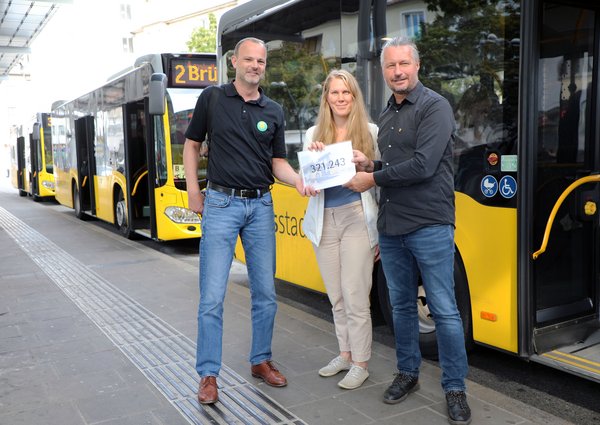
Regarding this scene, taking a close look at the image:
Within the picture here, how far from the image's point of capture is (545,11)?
351 cm

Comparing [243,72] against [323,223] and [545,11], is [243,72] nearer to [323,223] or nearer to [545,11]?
[323,223]

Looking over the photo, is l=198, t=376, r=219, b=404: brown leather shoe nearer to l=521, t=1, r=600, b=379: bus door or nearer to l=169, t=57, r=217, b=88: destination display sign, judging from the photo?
l=521, t=1, r=600, b=379: bus door

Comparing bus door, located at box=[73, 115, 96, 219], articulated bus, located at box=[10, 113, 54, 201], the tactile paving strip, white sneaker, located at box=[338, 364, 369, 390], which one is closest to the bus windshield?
the tactile paving strip

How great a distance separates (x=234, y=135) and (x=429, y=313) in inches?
75.8

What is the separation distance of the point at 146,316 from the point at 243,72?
2.93 m

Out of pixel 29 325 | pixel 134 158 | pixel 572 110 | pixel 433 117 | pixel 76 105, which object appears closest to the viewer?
pixel 433 117

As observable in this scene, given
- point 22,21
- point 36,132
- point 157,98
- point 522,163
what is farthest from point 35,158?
point 522,163

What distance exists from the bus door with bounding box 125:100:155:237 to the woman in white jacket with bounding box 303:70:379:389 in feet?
23.5

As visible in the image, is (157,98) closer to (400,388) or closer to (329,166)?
(329,166)

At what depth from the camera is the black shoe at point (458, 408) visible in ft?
10.6

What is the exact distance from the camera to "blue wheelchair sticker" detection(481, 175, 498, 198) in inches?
144

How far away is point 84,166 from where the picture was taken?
1397 centimetres

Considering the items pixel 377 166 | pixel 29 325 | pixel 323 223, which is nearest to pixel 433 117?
pixel 377 166

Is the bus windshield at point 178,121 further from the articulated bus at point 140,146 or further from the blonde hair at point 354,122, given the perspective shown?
the blonde hair at point 354,122
